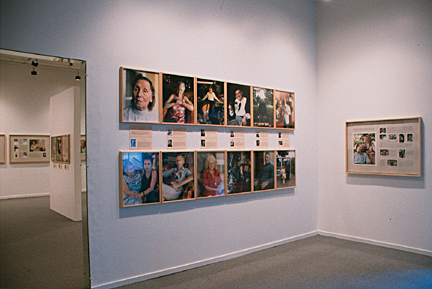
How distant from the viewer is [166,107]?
4.38 meters

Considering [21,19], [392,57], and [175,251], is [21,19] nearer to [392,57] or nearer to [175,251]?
[175,251]

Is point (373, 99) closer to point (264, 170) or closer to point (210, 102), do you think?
point (264, 170)

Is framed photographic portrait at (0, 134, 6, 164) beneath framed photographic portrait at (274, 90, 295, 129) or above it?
beneath

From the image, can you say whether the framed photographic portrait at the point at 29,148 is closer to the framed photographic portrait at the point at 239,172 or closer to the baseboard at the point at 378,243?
the framed photographic portrait at the point at 239,172

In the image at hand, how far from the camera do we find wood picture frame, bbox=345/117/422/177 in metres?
5.18

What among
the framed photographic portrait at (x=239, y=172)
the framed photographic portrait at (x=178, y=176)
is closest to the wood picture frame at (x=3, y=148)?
the framed photographic portrait at (x=178, y=176)

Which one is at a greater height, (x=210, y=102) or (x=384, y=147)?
(x=210, y=102)

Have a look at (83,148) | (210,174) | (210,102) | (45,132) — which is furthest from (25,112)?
(210,174)

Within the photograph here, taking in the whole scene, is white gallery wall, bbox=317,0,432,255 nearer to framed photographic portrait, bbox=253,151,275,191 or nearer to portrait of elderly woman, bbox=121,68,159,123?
framed photographic portrait, bbox=253,151,275,191

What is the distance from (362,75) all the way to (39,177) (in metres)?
5.48

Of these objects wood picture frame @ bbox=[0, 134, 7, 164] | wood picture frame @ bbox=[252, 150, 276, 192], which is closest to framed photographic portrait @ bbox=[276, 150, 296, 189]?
wood picture frame @ bbox=[252, 150, 276, 192]

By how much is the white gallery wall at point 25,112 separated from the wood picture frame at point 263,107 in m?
3.00

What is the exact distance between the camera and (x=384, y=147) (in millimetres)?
5516

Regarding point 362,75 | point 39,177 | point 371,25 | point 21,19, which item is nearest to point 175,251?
point 39,177
